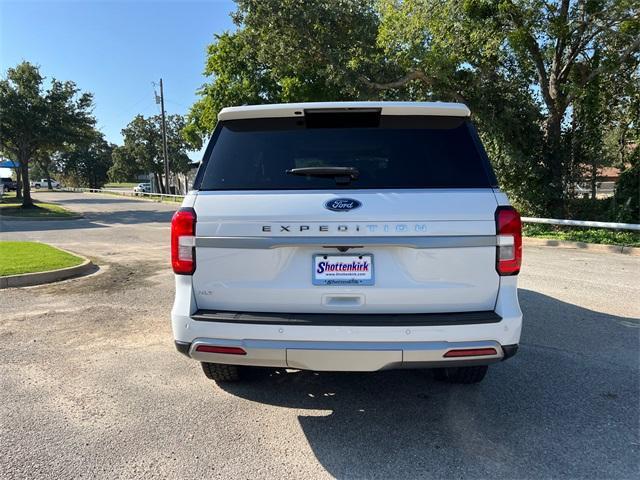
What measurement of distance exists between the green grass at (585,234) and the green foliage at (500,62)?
51.5 inches

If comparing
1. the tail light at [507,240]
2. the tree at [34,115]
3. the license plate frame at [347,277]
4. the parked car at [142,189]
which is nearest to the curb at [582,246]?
the tail light at [507,240]

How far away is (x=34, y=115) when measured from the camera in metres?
25.4

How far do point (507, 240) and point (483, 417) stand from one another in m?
1.32

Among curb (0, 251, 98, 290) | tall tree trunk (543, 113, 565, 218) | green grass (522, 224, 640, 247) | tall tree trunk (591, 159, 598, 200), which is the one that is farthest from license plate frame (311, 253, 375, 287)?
tall tree trunk (591, 159, 598, 200)

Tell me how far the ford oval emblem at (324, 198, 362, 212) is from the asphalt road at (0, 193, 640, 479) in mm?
1497

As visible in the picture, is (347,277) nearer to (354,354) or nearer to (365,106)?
(354,354)

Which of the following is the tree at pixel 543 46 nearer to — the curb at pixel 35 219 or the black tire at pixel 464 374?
the black tire at pixel 464 374

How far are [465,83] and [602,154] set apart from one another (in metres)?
5.43

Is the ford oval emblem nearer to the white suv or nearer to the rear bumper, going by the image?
the white suv

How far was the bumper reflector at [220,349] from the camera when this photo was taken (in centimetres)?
288

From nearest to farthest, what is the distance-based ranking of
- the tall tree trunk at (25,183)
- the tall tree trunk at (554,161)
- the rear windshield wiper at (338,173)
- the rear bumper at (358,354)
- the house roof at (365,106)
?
the rear bumper at (358,354)
the rear windshield wiper at (338,173)
the house roof at (365,106)
the tall tree trunk at (554,161)
the tall tree trunk at (25,183)

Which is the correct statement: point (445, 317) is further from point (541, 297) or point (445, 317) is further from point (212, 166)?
point (541, 297)

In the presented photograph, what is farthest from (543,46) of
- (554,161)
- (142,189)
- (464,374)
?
(142,189)

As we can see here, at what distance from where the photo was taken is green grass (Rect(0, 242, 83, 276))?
27.0 feet
